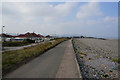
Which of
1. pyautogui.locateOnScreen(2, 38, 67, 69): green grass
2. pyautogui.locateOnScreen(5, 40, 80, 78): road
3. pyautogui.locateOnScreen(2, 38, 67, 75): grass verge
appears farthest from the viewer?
pyautogui.locateOnScreen(2, 38, 67, 69): green grass

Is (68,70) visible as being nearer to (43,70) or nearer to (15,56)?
(43,70)

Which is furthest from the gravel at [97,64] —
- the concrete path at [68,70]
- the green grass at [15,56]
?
the green grass at [15,56]

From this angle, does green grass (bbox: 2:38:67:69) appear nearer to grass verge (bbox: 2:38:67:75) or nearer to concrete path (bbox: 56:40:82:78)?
grass verge (bbox: 2:38:67:75)

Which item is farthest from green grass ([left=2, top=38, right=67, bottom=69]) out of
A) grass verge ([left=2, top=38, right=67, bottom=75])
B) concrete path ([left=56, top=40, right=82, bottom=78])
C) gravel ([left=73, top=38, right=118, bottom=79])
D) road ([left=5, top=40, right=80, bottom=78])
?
gravel ([left=73, top=38, right=118, bottom=79])

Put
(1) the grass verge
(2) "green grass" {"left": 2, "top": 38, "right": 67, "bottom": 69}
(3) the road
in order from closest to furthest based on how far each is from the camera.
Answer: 1. (3) the road
2. (1) the grass verge
3. (2) "green grass" {"left": 2, "top": 38, "right": 67, "bottom": 69}

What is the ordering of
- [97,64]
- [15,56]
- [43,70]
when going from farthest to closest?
[97,64]
[15,56]
[43,70]

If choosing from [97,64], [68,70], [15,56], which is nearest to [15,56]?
[15,56]

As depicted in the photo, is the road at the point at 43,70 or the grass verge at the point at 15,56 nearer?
the road at the point at 43,70

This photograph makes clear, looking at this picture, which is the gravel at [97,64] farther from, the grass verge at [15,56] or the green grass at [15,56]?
the green grass at [15,56]

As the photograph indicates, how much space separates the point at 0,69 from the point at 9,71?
17.0 inches

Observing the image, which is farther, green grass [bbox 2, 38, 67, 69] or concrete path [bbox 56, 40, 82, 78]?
green grass [bbox 2, 38, 67, 69]

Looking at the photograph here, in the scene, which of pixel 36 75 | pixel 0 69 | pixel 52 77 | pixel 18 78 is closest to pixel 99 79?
pixel 52 77

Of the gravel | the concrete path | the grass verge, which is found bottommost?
the gravel

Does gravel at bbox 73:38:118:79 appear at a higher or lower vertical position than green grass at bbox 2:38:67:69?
lower
